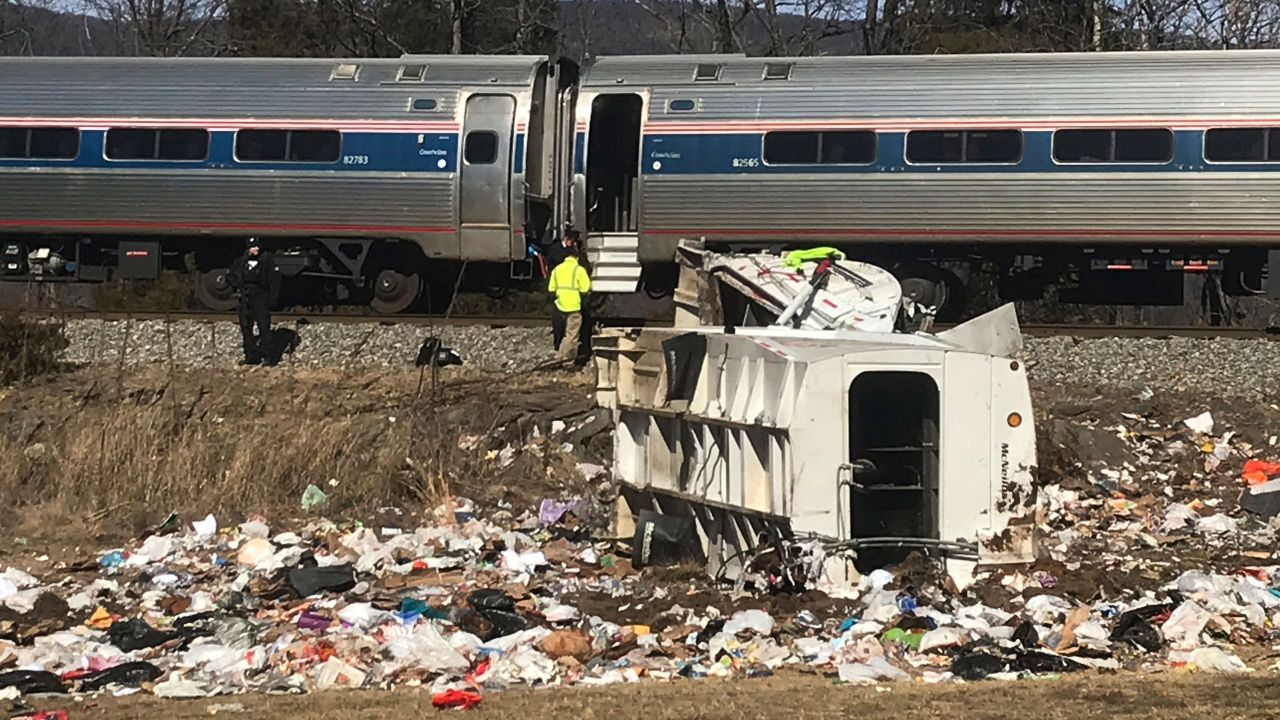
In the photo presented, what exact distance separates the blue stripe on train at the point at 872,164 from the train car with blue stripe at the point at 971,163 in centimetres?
2

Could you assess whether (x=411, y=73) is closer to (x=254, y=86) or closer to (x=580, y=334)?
(x=254, y=86)

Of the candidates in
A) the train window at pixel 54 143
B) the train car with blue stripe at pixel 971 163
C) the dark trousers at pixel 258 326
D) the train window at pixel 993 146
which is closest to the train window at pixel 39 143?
the train window at pixel 54 143

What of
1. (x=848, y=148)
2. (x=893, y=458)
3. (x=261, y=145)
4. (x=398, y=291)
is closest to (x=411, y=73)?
(x=261, y=145)

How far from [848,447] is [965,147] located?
991 cm

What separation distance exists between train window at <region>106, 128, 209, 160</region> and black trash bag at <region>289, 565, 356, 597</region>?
1038cm

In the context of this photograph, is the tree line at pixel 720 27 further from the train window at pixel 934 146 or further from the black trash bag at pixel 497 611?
the black trash bag at pixel 497 611

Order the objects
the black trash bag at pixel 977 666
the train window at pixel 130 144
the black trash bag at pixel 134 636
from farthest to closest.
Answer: the train window at pixel 130 144 < the black trash bag at pixel 134 636 < the black trash bag at pixel 977 666

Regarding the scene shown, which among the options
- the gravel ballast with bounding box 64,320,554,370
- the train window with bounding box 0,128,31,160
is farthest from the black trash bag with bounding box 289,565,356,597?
the train window with bounding box 0,128,31,160

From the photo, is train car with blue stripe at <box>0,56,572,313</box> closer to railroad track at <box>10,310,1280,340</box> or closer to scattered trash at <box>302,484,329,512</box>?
railroad track at <box>10,310,1280,340</box>

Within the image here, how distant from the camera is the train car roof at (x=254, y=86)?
19.1 metres

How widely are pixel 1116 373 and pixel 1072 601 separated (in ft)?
21.6

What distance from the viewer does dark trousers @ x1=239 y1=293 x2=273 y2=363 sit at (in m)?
15.9

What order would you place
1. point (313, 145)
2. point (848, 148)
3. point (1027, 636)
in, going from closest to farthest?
point (1027, 636) < point (848, 148) < point (313, 145)

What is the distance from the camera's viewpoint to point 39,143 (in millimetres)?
19344
